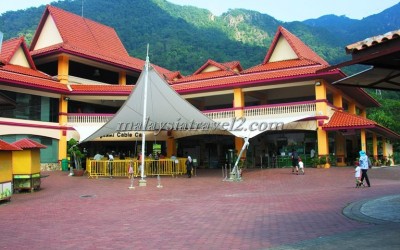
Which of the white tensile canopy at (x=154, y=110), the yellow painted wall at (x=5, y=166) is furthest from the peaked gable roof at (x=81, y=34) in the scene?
the yellow painted wall at (x=5, y=166)

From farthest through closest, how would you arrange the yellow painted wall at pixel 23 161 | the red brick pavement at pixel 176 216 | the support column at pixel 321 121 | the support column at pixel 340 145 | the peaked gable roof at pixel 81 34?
the peaked gable roof at pixel 81 34
the support column at pixel 340 145
the support column at pixel 321 121
the yellow painted wall at pixel 23 161
the red brick pavement at pixel 176 216

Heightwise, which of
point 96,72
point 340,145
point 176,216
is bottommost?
point 176,216

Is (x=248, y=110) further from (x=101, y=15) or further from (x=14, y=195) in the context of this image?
(x=101, y=15)

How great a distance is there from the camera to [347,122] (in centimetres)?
2170

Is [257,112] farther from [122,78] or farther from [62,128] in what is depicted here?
[62,128]

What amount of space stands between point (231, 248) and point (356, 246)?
1.70m

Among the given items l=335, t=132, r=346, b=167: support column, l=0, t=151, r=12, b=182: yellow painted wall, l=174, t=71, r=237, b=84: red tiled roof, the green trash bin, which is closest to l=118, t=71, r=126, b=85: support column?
l=174, t=71, r=237, b=84: red tiled roof

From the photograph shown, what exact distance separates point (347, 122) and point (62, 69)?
59.2ft

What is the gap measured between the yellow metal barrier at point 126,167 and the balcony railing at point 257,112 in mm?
4471

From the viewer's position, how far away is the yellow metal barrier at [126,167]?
805 inches

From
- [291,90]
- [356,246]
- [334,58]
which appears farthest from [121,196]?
[334,58]

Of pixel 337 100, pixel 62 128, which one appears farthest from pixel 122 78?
pixel 337 100

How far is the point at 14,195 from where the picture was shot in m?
14.0

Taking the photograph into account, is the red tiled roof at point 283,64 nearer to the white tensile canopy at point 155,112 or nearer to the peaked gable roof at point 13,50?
the white tensile canopy at point 155,112
